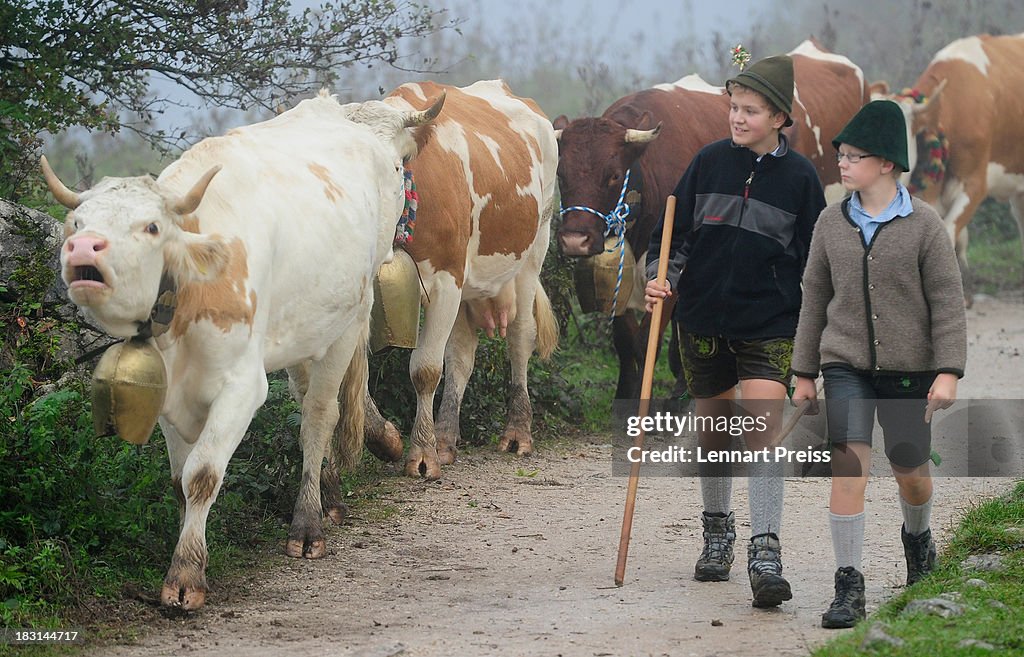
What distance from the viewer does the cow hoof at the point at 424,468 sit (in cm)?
749

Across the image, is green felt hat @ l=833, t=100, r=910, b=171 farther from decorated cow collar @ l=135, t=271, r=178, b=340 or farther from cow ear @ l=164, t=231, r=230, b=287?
decorated cow collar @ l=135, t=271, r=178, b=340

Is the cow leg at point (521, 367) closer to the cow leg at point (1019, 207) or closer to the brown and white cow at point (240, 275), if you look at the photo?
the brown and white cow at point (240, 275)

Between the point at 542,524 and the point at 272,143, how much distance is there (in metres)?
2.13

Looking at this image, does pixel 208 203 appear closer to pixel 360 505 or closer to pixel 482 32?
pixel 360 505

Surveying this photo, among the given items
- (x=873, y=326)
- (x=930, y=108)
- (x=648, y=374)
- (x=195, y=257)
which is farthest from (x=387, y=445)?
(x=930, y=108)

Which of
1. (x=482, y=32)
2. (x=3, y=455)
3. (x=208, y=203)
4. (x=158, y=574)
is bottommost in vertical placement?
(x=158, y=574)

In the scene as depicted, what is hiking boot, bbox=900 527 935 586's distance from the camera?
203 inches

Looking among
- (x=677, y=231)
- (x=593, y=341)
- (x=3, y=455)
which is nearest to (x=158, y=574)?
(x=3, y=455)

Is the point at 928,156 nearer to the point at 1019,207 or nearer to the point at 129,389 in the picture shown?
the point at 1019,207

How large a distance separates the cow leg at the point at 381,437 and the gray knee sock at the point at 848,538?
2883mm

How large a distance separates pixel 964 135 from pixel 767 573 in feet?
32.5

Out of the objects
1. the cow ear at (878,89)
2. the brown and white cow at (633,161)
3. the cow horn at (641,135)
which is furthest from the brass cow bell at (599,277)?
the cow ear at (878,89)

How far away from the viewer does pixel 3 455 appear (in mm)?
5137

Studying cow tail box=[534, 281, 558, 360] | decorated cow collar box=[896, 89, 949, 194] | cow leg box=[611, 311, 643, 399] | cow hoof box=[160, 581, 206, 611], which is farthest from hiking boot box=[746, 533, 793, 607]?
decorated cow collar box=[896, 89, 949, 194]
